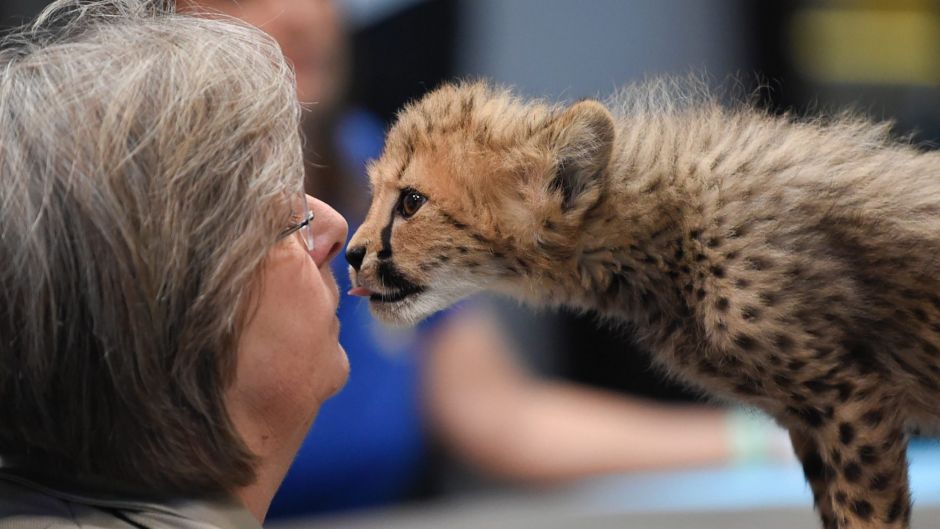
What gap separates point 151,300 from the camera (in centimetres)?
90

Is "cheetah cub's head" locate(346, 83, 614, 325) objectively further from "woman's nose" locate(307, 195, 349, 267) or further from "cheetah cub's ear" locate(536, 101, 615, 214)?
"woman's nose" locate(307, 195, 349, 267)

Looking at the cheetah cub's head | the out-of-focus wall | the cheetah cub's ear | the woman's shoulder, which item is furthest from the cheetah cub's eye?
the out-of-focus wall

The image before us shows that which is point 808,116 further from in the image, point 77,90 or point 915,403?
point 77,90

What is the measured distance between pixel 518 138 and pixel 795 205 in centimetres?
35

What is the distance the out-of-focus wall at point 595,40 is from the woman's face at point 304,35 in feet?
2.30

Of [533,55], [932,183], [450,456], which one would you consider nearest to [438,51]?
[533,55]

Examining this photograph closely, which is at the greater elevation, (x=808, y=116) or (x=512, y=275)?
(x=808, y=116)

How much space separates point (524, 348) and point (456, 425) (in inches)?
19.8

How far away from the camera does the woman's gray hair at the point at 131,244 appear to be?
88 cm

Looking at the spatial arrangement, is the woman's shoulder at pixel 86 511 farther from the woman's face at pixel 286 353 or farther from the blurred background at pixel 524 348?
the blurred background at pixel 524 348

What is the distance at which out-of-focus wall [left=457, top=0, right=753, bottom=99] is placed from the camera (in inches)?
105

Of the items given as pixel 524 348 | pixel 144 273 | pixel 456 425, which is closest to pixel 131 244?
pixel 144 273

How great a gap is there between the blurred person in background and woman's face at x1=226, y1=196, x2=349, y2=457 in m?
0.88

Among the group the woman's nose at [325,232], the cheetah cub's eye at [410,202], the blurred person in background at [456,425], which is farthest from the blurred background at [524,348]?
the woman's nose at [325,232]
